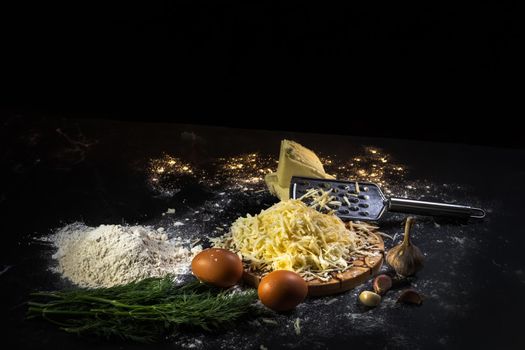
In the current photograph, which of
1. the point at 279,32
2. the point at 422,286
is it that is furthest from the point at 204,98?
the point at 422,286

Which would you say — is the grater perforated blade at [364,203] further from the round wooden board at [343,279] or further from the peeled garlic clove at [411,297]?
the peeled garlic clove at [411,297]

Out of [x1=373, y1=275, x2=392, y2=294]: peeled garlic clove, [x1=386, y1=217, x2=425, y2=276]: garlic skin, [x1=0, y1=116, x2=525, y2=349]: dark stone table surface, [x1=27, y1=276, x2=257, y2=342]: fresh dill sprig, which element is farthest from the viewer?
[x1=386, y1=217, x2=425, y2=276]: garlic skin

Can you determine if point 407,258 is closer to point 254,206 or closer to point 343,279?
point 343,279

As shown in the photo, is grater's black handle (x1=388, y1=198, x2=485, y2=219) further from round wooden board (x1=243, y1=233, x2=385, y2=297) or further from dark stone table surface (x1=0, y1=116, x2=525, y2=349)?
round wooden board (x1=243, y1=233, x2=385, y2=297)

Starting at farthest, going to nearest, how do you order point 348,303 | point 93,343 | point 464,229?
point 464,229, point 348,303, point 93,343

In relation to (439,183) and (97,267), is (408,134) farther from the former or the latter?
(97,267)

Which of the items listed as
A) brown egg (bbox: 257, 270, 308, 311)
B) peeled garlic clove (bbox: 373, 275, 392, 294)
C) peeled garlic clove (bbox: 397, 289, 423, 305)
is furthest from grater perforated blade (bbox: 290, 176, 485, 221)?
brown egg (bbox: 257, 270, 308, 311)
